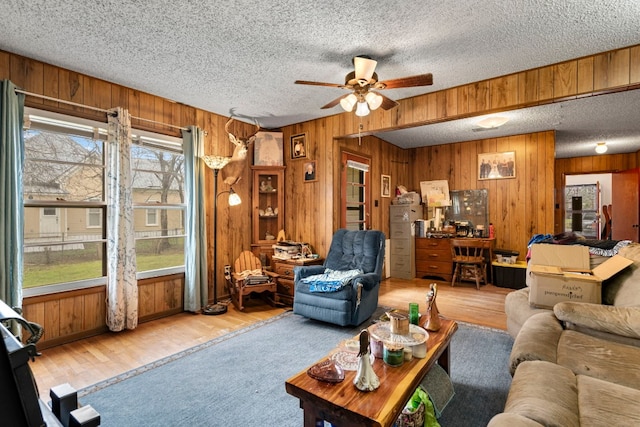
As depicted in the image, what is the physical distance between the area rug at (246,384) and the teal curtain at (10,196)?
1176mm

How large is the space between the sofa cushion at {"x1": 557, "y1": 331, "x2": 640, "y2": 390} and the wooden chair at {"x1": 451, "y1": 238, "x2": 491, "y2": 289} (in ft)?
10.6

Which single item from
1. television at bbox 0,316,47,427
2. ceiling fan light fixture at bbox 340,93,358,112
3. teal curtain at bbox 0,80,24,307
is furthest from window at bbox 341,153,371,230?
television at bbox 0,316,47,427

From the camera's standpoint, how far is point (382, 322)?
80.7 inches

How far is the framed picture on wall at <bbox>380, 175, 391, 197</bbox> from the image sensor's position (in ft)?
18.2

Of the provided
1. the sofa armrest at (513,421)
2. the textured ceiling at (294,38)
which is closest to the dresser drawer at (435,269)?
the textured ceiling at (294,38)

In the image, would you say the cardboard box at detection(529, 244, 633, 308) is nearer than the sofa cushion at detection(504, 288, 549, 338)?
Yes

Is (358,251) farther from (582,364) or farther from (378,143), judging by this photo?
(378,143)

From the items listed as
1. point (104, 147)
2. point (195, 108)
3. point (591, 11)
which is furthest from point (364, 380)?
point (195, 108)

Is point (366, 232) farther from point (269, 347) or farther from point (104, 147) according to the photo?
point (104, 147)

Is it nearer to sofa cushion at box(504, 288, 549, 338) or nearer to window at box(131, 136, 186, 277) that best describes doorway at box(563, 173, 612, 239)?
sofa cushion at box(504, 288, 549, 338)

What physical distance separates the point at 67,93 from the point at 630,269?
15.9 feet

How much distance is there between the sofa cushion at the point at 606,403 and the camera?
3.71 ft

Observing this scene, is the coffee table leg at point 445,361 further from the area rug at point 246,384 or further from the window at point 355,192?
the window at point 355,192

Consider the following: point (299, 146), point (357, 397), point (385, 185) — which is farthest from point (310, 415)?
point (385, 185)
